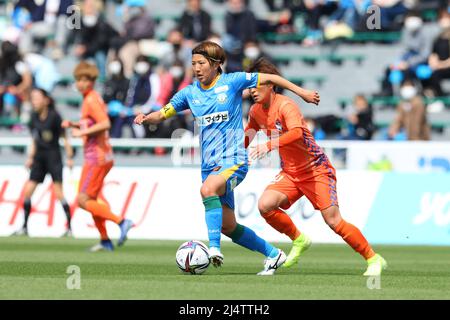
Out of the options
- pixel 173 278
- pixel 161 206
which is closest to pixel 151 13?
pixel 161 206

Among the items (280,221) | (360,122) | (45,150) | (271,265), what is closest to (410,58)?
(360,122)

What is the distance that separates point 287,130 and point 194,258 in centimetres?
163

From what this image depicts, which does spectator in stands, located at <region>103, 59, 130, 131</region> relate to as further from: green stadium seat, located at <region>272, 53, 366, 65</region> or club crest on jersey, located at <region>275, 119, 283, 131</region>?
club crest on jersey, located at <region>275, 119, 283, 131</region>

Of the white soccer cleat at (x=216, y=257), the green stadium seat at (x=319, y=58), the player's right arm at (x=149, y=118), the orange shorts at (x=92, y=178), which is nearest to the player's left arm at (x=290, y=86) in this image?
the player's right arm at (x=149, y=118)

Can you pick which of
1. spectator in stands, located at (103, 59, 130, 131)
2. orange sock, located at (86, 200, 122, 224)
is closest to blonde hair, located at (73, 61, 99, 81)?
orange sock, located at (86, 200, 122, 224)

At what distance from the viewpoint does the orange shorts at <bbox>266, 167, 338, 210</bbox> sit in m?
12.6

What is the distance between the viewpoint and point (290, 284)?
11.2m

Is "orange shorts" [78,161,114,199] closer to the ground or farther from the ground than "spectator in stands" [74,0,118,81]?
closer to the ground

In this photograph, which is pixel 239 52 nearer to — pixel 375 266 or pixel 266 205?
pixel 266 205

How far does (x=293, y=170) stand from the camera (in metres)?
12.8

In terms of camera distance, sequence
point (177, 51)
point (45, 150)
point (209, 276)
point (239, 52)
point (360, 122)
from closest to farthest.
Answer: point (209, 276) < point (45, 150) < point (360, 122) < point (239, 52) < point (177, 51)

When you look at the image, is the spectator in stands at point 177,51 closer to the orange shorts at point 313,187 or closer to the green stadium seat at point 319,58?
the green stadium seat at point 319,58

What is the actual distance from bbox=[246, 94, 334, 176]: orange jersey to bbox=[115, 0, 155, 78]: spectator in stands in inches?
527

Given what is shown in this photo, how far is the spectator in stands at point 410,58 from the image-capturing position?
24641mm
